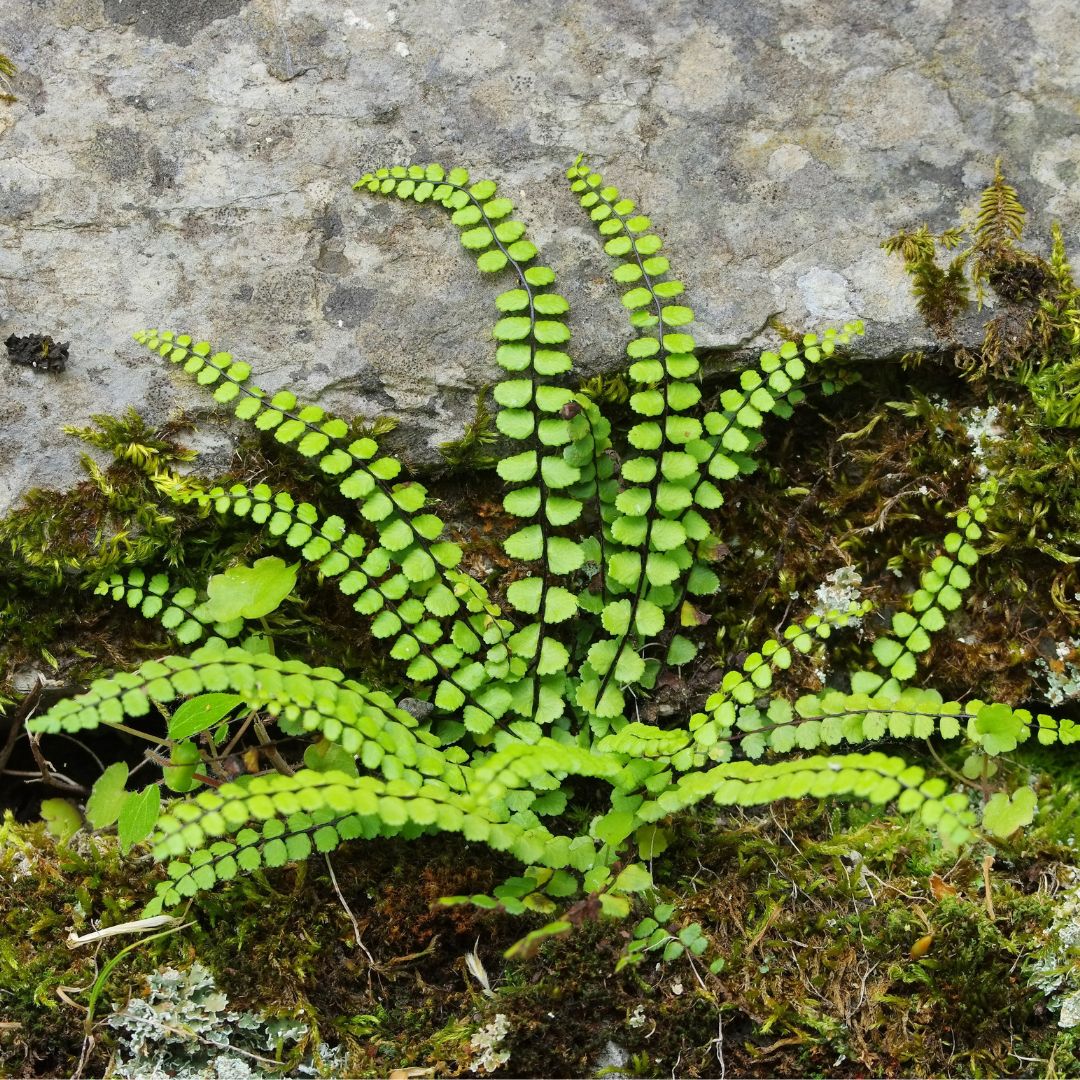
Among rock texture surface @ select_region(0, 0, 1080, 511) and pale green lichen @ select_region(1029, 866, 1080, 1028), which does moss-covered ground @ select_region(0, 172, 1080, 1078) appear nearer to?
pale green lichen @ select_region(1029, 866, 1080, 1028)

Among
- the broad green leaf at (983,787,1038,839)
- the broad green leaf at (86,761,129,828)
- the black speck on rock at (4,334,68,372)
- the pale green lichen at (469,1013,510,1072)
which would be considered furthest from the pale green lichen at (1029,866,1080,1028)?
the black speck on rock at (4,334,68,372)

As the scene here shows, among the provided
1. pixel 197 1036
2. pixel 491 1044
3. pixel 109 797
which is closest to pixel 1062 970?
pixel 491 1044

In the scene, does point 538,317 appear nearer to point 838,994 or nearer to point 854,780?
point 854,780

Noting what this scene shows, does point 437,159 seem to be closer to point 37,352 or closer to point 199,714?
point 37,352

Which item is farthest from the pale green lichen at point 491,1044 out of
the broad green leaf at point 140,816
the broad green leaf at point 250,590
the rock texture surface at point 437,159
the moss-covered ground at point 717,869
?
the rock texture surface at point 437,159

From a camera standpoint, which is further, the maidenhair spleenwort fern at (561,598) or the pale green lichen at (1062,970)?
the maidenhair spleenwort fern at (561,598)

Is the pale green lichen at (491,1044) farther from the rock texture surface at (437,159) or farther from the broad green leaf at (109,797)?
the rock texture surface at (437,159)
